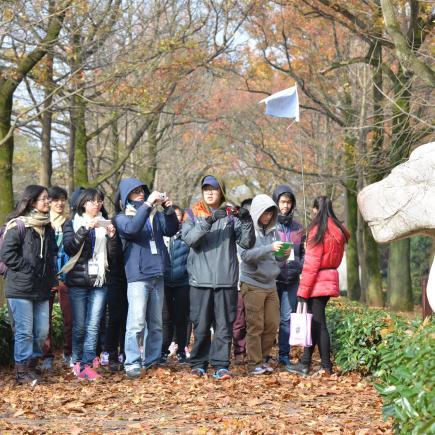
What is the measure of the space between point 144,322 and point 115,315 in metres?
0.83

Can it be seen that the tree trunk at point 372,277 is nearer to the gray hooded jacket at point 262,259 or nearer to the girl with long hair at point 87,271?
the gray hooded jacket at point 262,259

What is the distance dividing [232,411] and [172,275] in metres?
4.07

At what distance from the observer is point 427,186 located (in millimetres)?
5906

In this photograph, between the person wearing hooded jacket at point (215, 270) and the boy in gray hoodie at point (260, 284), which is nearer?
the person wearing hooded jacket at point (215, 270)

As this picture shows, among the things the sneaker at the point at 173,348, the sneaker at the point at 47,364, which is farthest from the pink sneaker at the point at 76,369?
the sneaker at the point at 173,348

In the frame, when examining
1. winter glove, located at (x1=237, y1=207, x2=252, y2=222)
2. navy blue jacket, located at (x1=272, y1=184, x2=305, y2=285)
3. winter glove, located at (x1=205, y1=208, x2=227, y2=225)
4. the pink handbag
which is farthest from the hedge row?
navy blue jacket, located at (x1=272, y1=184, x2=305, y2=285)

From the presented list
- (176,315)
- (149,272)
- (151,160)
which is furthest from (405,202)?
(151,160)

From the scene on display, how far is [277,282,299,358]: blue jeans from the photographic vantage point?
11.5 meters

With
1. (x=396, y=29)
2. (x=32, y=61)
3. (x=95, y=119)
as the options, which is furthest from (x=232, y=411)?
(x=95, y=119)

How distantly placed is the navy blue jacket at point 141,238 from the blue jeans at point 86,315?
1.85 ft

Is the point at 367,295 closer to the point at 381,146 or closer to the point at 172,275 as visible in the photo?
the point at 381,146

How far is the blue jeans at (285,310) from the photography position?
37.8ft

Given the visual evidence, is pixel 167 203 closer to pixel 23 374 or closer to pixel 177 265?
pixel 177 265

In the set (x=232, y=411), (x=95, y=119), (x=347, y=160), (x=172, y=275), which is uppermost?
(x=95, y=119)
